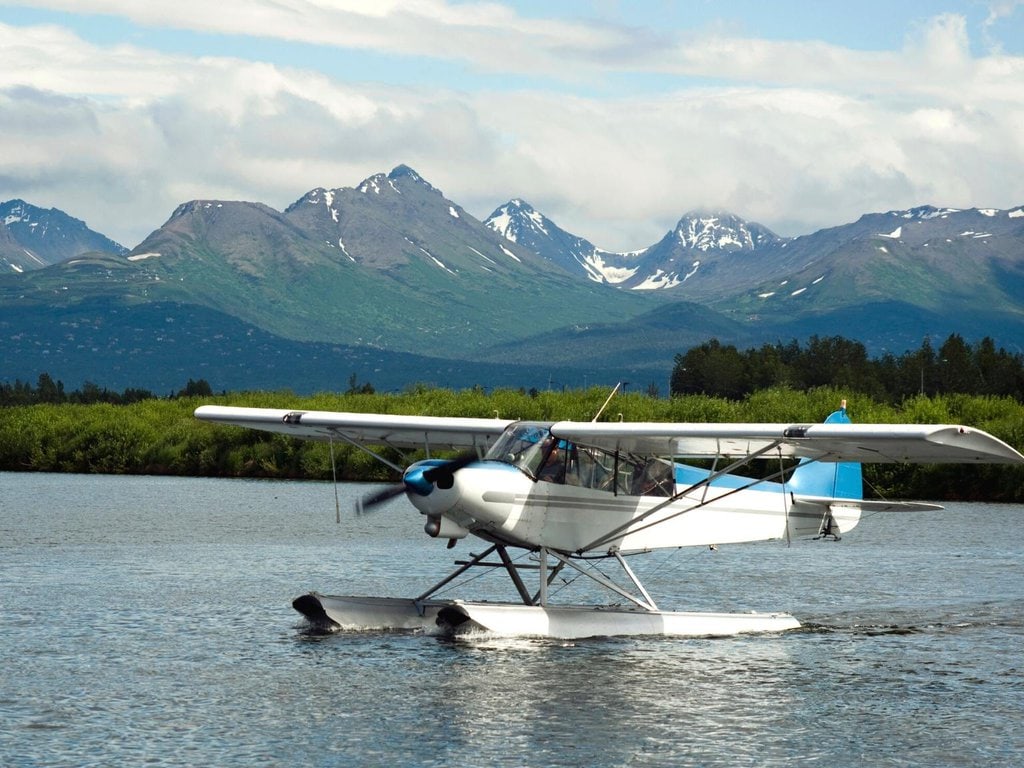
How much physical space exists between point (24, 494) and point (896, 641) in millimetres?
33738

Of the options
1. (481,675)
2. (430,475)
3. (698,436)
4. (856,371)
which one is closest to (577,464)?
(698,436)

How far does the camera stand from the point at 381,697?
559 inches

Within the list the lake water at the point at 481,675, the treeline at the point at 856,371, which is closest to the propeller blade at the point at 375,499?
the lake water at the point at 481,675

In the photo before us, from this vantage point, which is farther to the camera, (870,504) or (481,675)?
(870,504)

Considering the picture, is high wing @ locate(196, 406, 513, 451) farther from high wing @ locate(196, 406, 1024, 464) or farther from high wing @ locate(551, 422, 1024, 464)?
high wing @ locate(551, 422, 1024, 464)

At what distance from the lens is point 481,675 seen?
1527 cm

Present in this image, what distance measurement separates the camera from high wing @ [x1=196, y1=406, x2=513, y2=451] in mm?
17797

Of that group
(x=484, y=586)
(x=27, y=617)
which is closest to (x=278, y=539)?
(x=484, y=586)

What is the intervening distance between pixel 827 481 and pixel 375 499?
674 cm

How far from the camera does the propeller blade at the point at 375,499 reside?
629 inches

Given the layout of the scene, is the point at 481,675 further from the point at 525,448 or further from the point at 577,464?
the point at 577,464

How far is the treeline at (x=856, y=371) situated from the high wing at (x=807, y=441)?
10050 cm

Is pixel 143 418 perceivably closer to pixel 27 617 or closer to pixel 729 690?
pixel 27 617

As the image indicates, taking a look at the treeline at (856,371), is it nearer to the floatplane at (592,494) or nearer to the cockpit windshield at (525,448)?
the floatplane at (592,494)
